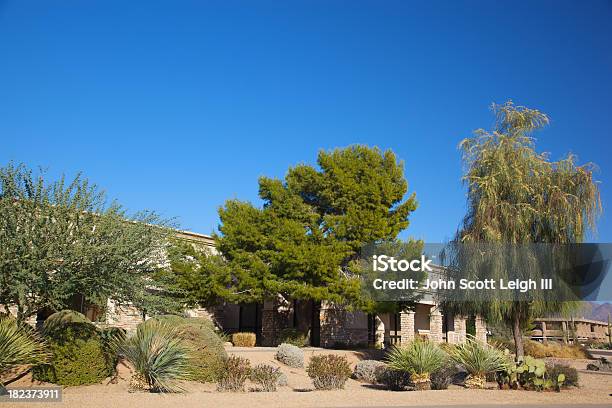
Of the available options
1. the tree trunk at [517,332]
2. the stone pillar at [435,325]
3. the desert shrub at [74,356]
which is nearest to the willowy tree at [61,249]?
the desert shrub at [74,356]

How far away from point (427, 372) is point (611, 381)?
917 centimetres

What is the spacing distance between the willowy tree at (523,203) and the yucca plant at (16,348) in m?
13.9

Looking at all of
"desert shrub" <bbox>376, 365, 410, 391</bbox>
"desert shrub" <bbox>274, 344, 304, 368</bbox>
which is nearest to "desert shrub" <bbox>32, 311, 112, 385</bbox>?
"desert shrub" <bbox>376, 365, 410, 391</bbox>

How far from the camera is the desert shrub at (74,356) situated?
14.7 metres

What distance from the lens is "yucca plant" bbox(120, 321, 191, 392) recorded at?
45.7 feet

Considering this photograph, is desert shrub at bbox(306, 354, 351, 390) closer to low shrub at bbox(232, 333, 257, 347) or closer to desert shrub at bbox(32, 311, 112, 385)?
desert shrub at bbox(32, 311, 112, 385)

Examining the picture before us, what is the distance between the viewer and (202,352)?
17297 mm

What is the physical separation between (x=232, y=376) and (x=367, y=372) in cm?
527

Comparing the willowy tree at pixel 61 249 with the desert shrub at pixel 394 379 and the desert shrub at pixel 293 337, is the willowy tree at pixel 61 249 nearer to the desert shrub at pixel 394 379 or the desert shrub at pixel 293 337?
the desert shrub at pixel 394 379

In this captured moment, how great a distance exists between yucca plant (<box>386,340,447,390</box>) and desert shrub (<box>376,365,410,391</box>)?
332 mm

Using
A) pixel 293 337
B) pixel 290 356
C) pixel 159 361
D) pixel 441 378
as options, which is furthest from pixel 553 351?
pixel 159 361

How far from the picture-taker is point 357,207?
29.0m

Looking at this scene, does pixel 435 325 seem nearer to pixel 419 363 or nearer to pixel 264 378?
pixel 419 363

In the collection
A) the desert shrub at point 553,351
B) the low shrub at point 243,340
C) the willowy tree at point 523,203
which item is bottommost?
the desert shrub at point 553,351
